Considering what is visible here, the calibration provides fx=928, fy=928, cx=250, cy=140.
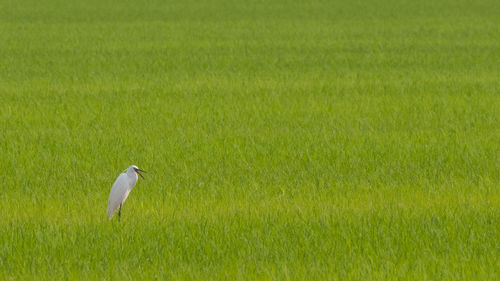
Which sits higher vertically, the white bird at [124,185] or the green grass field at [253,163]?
the white bird at [124,185]

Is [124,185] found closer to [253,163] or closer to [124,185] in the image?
[124,185]

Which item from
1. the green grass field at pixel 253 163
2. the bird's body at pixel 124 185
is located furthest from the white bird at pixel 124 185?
the green grass field at pixel 253 163

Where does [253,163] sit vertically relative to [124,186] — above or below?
below

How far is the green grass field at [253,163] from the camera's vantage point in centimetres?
704

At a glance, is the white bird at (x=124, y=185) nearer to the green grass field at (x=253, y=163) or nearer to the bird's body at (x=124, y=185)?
the bird's body at (x=124, y=185)

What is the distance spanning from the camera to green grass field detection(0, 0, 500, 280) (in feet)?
23.1

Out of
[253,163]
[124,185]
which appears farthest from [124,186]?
[253,163]

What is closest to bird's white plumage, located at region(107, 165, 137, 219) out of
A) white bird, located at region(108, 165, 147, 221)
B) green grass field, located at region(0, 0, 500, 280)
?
white bird, located at region(108, 165, 147, 221)

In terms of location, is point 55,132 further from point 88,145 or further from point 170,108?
point 170,108

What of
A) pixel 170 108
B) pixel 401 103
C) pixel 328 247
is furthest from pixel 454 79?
pixel 328 247

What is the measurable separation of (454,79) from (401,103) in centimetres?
402

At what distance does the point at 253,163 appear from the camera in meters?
10.9

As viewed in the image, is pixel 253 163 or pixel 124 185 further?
pixel 253 163

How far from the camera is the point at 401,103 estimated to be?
16156 mm
